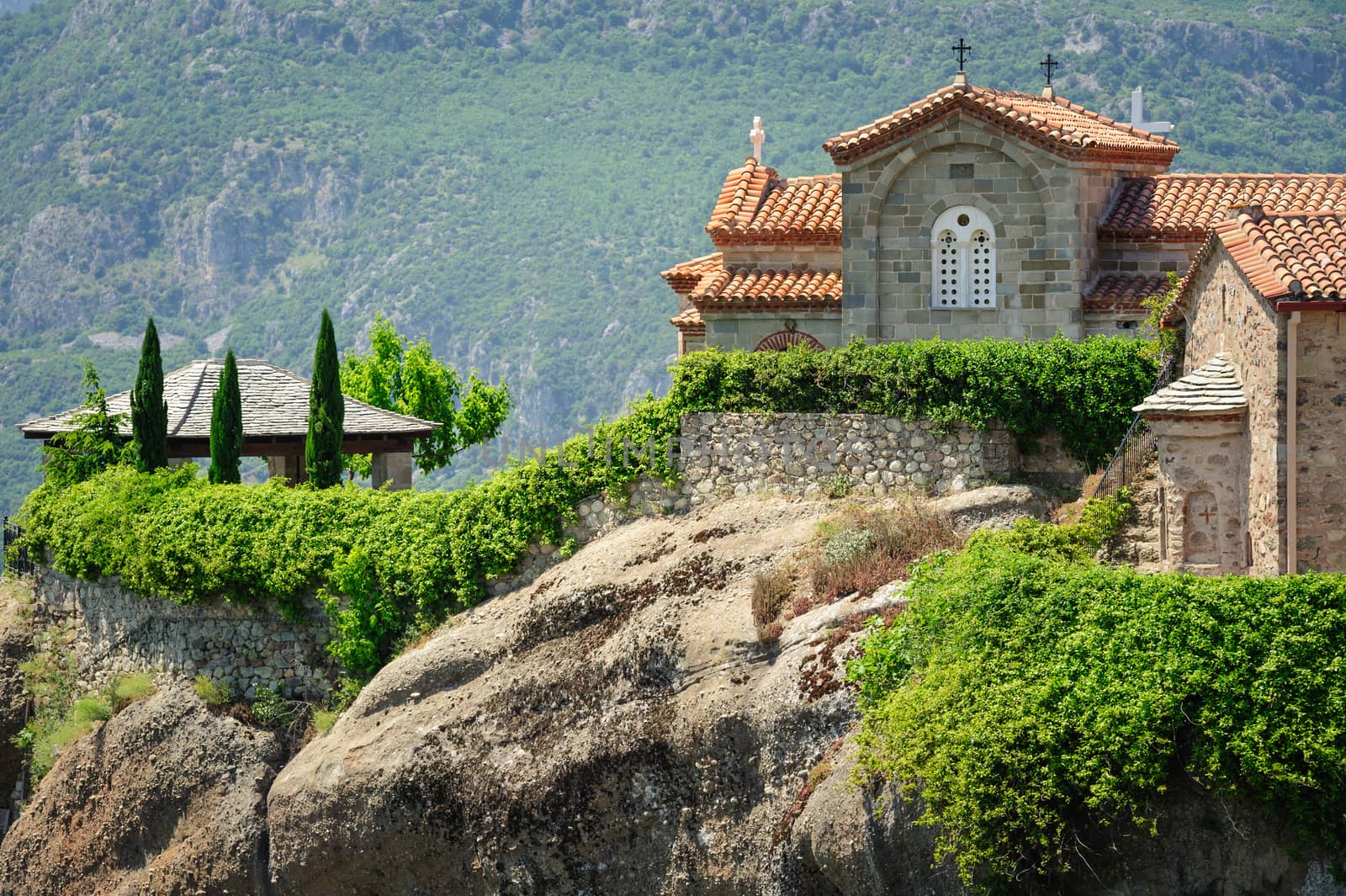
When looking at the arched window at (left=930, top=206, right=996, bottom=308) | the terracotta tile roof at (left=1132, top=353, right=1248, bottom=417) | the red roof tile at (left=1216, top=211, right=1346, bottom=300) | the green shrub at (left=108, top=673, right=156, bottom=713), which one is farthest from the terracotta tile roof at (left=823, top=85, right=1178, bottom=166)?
the green shrub at (left=108, top=673, right=156, bottom=713)

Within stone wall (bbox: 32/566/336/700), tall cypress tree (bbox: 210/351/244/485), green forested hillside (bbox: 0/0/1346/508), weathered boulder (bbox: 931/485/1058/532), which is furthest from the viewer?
green forested hillside (bbox: 0/0/1346/508)

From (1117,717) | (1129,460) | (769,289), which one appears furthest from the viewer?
(769,289)

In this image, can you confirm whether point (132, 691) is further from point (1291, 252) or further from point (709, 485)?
point (1291, 252)

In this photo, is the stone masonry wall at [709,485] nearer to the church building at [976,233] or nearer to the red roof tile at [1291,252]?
the church building at [976,233]

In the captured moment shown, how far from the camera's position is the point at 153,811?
1369 inches

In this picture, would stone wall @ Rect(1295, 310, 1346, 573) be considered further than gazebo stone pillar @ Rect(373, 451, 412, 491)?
No

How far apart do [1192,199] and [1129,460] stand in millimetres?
9024

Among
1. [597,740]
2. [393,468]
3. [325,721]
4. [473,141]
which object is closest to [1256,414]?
[597,740]

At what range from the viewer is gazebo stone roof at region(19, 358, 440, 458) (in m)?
40.1

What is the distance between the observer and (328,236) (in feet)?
461

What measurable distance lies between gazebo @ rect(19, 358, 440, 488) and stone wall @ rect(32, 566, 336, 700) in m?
4.03

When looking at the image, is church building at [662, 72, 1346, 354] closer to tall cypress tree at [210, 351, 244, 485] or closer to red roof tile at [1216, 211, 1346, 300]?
red roof tile at [1216, 211, 1346, 300]

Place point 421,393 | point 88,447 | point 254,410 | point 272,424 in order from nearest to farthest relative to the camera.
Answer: point 272,424 < point 88,447 < point 254,410 < point 421,393

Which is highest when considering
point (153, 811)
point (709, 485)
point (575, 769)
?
point (709, 485)
